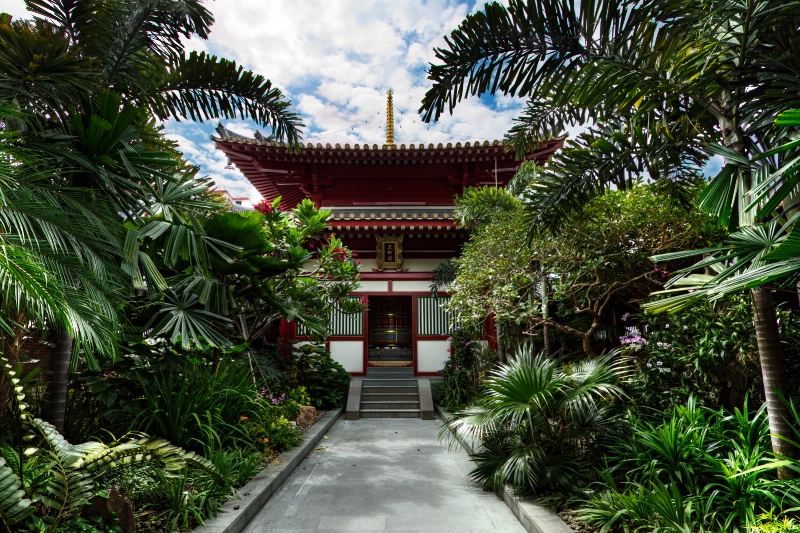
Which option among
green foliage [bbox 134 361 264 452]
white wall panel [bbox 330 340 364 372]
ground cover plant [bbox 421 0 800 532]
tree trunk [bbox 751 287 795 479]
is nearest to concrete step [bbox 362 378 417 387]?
white wall panel [bbox 330 340 364 372]

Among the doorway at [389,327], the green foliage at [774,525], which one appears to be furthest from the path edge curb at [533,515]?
the doorway at [389,327]

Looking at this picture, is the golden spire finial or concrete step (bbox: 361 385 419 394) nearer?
concrete step (bbox: 361 385 419 394)

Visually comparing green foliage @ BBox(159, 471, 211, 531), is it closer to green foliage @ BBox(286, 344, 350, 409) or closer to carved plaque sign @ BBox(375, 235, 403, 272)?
green foliage @ BBox(286, 344, 350, 409)

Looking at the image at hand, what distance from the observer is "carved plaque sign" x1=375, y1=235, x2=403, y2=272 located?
11375mm

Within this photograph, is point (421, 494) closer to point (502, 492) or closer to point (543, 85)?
point (502, 492)

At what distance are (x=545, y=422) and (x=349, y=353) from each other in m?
7.80

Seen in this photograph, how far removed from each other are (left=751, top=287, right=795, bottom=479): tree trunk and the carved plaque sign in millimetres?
8602

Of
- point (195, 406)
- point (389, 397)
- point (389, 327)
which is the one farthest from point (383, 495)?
point (389, 327)

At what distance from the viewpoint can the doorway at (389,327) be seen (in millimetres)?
13789

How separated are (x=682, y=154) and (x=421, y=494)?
169 inches

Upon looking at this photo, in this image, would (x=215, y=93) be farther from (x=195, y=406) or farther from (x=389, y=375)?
(x=389, y=375)

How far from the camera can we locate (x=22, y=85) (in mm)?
3500

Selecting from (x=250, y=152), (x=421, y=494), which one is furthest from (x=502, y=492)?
(x=250, y=152)

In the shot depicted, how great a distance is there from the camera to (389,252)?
11.6m
